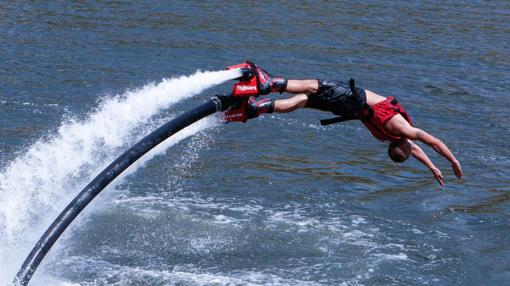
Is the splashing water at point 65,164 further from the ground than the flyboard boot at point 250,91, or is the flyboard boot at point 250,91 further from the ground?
the flyboard boot at point 250,91

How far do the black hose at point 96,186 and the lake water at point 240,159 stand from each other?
2.10ft

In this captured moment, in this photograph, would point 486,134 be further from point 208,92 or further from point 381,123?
point 381,123

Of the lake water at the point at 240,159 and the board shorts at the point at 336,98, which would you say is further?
the lake water at the point at 240,159

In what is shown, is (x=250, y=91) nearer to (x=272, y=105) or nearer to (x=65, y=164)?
(x=272, y=105)

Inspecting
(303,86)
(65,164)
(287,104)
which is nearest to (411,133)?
(303,86)

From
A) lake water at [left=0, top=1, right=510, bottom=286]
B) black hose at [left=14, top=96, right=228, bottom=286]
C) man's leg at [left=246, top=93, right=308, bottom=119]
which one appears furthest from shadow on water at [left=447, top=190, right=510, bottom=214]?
black hose at [left=14, top=96, right=228, bottom=286]

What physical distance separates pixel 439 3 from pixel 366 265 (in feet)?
83.8

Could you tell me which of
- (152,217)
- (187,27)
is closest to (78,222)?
(152,217)

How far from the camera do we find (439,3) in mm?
39469

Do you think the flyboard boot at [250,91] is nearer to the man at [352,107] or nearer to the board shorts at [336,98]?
the man at [352,107]

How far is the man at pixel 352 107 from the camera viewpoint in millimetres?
14852

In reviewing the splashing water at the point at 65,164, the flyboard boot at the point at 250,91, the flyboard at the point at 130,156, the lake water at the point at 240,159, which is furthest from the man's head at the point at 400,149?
the splashing water at the point at 65,164

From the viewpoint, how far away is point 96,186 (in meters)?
13.5

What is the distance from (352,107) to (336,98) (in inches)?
13.5
